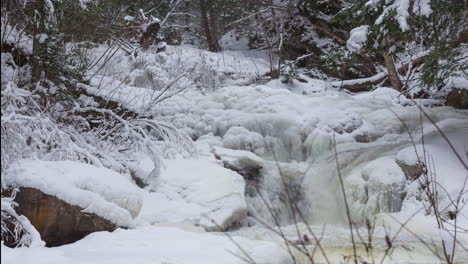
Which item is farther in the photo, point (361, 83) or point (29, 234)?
point (361, 83)

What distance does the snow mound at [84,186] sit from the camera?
141 inches

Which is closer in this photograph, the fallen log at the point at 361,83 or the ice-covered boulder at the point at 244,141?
the ice-covered boulder at the point at 244,141

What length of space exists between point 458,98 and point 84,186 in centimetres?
652

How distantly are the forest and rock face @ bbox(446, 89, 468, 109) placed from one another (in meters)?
0.03

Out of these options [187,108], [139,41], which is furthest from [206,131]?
[139,41]

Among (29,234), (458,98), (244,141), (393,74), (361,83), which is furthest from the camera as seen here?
(361,83)

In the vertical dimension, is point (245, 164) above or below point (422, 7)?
below

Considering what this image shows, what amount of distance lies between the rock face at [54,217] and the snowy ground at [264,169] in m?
0.14

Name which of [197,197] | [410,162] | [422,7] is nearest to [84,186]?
[197,197]

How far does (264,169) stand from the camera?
656 cm

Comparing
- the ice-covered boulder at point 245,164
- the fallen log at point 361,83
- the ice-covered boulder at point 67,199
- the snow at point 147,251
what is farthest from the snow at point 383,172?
the fallen log at point 361,83

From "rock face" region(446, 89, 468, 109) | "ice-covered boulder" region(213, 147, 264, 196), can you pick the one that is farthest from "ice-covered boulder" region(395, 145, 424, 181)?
"rock face" region(446, 89, 468, 109)

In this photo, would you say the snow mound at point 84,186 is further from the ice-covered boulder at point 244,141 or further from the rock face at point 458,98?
the rock face at point 458,98

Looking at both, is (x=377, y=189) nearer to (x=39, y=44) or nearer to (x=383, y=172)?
(x=383, y=172)
